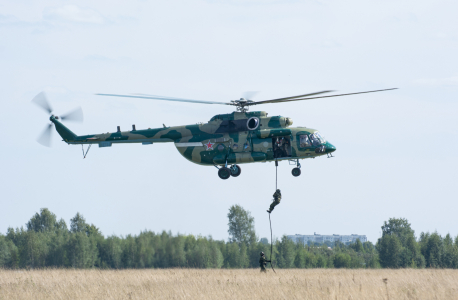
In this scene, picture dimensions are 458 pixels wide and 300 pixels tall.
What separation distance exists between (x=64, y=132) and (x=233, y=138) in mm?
9569

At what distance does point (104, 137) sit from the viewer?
1168 inches

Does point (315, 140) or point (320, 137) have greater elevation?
point (320, 137)

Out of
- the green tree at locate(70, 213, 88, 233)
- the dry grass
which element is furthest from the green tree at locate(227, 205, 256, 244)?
the dry grass

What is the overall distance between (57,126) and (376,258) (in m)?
36.2

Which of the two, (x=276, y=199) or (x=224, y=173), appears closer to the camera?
(x=276, y=199)

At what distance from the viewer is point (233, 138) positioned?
2795 centimetres

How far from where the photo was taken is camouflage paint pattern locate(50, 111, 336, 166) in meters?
27.5

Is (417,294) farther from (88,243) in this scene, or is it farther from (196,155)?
(88,243)

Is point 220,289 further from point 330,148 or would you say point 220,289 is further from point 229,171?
point 330,148

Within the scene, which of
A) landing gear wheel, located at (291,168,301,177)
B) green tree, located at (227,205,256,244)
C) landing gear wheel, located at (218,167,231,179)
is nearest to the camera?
landing gear wheel, located at (291,168,301,177)

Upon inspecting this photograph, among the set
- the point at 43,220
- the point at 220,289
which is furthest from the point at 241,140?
the point at 43,220

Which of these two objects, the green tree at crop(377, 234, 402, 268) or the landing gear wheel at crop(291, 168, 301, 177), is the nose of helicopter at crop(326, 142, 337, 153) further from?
the green tree at crop(377, 234, 402, 268)

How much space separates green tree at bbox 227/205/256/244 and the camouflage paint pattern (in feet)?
125

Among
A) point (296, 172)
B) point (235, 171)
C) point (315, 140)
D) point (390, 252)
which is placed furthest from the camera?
point (390, 252)
